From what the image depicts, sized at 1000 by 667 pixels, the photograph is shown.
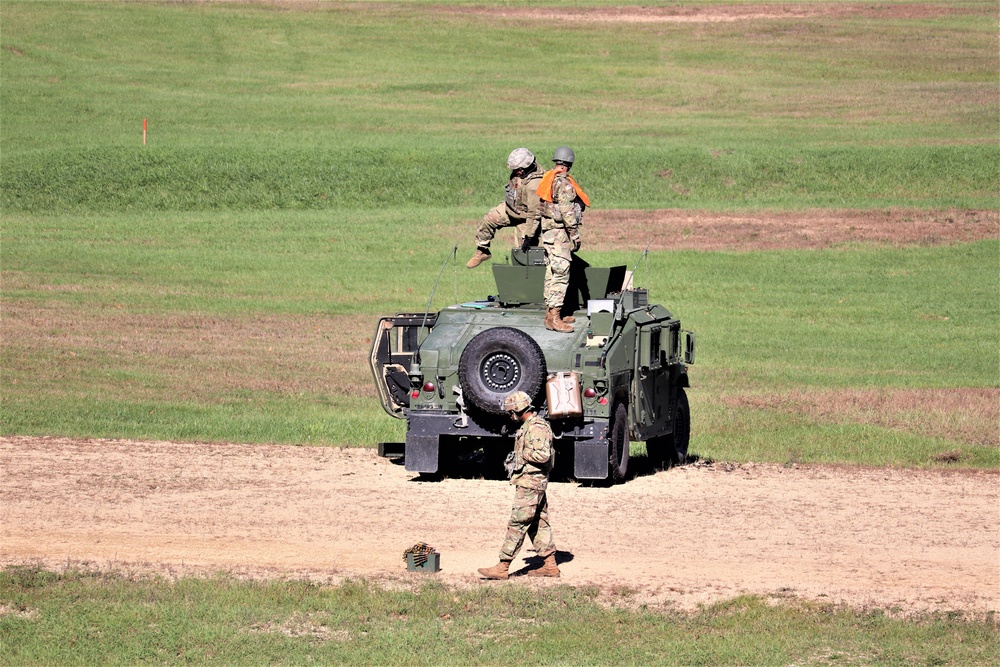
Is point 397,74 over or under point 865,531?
over

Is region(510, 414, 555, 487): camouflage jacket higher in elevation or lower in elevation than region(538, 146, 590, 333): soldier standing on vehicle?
lower

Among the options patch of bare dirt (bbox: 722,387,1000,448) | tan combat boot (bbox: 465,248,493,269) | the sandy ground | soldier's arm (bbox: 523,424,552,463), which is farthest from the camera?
patch of bare dirt (bbox: 722,387,1000,448)

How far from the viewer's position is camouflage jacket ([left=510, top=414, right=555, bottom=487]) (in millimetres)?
12484

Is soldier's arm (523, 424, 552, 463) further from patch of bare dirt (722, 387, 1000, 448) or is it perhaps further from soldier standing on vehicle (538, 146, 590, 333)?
patch of bare dirt (722, 387, 1000, 448)

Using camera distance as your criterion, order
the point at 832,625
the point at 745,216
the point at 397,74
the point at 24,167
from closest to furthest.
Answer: the point at 832,625
the point at 745,216
the point at 24,167
the point at 397,74

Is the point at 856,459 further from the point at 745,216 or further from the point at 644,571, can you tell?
the point at 745,216

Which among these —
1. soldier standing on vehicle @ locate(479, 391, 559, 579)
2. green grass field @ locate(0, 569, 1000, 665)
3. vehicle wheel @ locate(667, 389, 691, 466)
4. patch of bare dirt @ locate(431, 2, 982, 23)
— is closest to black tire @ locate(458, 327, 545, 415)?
vehicle wheel @ locate(667, 389, 691, 466)

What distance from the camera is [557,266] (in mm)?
17625

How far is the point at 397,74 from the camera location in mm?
62844

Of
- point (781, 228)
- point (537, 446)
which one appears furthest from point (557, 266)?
point (781, 228)

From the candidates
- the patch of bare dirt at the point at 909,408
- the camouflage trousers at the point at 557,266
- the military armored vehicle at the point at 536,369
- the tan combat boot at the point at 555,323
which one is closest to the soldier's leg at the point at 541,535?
the military armored vehicle at the point at 536,369

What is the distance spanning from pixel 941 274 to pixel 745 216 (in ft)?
21.1

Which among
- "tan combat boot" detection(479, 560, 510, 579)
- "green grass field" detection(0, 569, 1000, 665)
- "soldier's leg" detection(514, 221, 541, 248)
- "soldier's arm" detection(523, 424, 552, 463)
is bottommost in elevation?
"green grass field" detection(0, 569, 1000, 665)

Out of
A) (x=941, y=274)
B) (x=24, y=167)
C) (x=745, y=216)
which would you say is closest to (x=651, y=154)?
(x=745, y=216)
